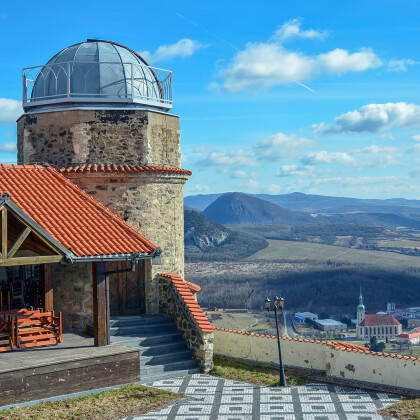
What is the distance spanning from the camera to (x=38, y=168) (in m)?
18.8

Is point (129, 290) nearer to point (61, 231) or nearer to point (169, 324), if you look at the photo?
point (169, 324)

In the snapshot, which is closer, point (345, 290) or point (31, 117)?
point (31, 117)

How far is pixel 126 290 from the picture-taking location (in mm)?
19562

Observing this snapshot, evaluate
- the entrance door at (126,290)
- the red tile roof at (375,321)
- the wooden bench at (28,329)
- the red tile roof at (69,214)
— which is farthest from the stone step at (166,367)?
the red tile roof at (375,321)

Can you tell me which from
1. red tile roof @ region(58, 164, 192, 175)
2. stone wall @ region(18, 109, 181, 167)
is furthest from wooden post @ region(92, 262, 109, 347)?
stone wall @ region(18, 109, 181, 167)

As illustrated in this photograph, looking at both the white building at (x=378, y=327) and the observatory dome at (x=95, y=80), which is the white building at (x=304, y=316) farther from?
the observatory dome at (x=95, y=80)

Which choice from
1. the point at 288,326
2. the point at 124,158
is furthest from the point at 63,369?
the point at 288,326

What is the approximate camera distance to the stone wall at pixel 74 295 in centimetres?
1808

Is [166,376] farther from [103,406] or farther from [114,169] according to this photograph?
[114,169]

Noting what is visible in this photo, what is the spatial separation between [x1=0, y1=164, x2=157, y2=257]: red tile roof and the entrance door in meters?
2.51

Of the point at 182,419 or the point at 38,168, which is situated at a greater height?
the point at 38,168

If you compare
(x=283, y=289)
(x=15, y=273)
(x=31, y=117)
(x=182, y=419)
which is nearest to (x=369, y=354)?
(x=182, y=419)

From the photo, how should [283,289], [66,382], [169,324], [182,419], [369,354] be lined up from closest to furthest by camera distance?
[182,419], [66,382], [369,354], [169,324], [283,289]

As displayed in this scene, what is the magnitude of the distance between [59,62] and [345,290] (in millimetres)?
182700
